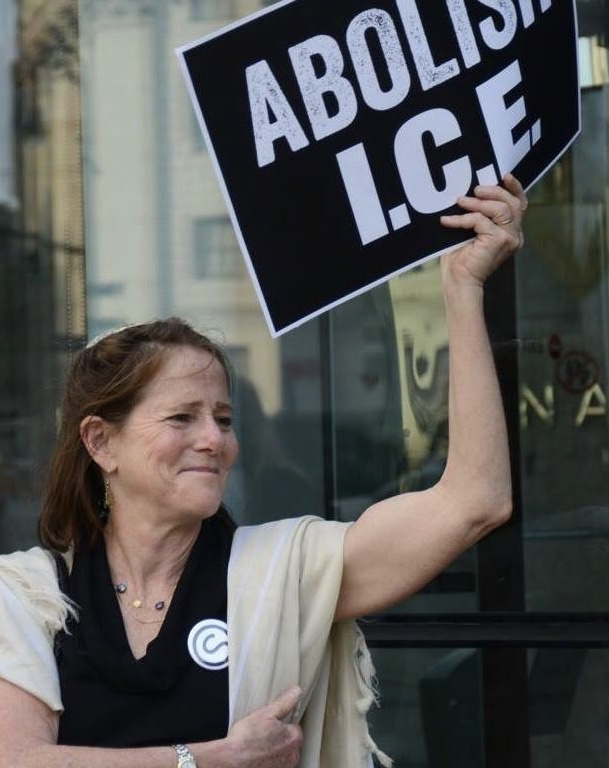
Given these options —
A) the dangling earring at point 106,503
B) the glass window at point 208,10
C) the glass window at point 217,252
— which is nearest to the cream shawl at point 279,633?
the dangling earring at point 106,503

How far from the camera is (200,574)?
8.34 ft

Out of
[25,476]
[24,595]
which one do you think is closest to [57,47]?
[25,476]

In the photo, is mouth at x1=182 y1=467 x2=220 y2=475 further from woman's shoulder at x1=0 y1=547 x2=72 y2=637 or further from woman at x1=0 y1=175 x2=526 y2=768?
woman's shoulder at x1=0 y1=547 x2=72 y2=637

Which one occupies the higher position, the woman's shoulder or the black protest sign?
the black protest sign

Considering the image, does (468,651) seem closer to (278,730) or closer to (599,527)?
(599,527)

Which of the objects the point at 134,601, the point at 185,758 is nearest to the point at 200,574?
the point at 134,601

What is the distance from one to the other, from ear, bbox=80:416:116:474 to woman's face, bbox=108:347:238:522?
0.02 m

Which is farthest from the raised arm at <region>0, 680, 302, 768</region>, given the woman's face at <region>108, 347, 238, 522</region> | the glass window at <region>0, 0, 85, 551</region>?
the glass window at <region>0, 0, 85, 551</region>

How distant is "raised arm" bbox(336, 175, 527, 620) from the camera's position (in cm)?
240

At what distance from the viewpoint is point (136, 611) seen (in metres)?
2.54

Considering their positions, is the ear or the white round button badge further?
the ear

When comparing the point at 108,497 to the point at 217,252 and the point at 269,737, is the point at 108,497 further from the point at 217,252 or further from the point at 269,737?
the point at 217,252

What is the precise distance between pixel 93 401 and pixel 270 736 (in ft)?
1.99

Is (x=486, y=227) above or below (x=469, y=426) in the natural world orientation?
above
